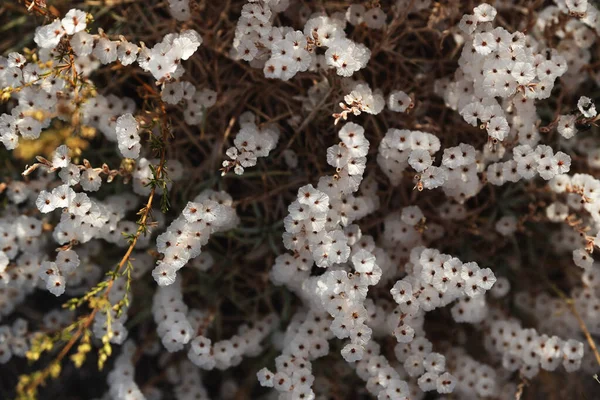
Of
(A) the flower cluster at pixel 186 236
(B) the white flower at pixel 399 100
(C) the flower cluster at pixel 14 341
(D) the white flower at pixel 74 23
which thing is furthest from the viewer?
(C) the flower cluster at pixel 14 341

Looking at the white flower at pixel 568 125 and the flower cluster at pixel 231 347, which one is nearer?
the white flower at pixel 568 125

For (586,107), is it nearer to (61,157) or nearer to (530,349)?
(530,349)

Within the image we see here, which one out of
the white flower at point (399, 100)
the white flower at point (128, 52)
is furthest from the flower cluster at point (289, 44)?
the white flower at point (128, 52)

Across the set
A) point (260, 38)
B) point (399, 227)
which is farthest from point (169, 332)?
point (260, 38)

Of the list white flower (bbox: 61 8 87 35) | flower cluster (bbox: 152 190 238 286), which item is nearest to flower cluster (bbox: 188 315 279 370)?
flower cluster (bbox: 152 190 238 286)

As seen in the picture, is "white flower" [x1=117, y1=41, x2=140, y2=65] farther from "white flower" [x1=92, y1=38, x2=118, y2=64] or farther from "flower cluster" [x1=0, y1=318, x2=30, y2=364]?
"flower cluster" [x1=0, y1=318, x2=30, y2=364]

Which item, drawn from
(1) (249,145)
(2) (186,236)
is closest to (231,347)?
(2) (186,236)

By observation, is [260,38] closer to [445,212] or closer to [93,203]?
[93,203]

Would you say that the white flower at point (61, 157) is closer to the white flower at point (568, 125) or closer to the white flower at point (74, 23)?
the white flower at point (74, 23)

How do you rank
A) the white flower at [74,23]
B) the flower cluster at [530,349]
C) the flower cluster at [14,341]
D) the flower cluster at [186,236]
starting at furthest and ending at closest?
the flower cluster at [14,341] < the flower cluster at [530,349] < the flower cluster at [186,236] < the white flower at [74,23]
